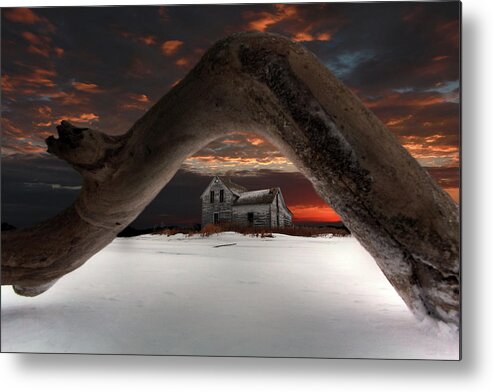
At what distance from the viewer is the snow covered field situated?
67.7 inches

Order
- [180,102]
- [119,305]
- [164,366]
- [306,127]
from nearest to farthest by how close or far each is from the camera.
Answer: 1. [306,127]
2. [180,102]
3. [164,366]
4. [119,305]

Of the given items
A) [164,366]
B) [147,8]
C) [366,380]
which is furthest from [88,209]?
[366,380]

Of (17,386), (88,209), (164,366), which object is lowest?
(17,386)

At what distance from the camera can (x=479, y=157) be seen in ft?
5.80

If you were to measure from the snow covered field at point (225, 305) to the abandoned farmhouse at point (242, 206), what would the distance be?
10cm

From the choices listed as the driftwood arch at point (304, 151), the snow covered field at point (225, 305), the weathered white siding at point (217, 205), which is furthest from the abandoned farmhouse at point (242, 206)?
the driftwood arch at point (304, 151)

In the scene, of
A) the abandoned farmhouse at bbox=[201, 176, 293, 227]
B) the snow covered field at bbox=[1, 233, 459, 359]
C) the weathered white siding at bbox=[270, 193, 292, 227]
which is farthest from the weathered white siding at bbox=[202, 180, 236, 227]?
the weathered white siding at bbox=[270, 193, 292, 227]

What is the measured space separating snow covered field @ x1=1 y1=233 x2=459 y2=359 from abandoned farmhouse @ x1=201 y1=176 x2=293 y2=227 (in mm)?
103

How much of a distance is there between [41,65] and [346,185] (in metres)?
1.72

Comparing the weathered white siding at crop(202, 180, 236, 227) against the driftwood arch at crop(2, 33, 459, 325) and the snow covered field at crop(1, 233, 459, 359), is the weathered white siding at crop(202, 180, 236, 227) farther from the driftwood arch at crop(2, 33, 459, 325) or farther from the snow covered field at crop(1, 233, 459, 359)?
the driftwood arch at crop(2, 33, 459, 325)

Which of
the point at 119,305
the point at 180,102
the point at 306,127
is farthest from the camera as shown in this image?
the point at 119,305

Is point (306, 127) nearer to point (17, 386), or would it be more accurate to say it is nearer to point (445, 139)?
point (445, 139)

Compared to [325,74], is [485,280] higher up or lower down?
lower down

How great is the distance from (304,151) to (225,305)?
92 centimetres
